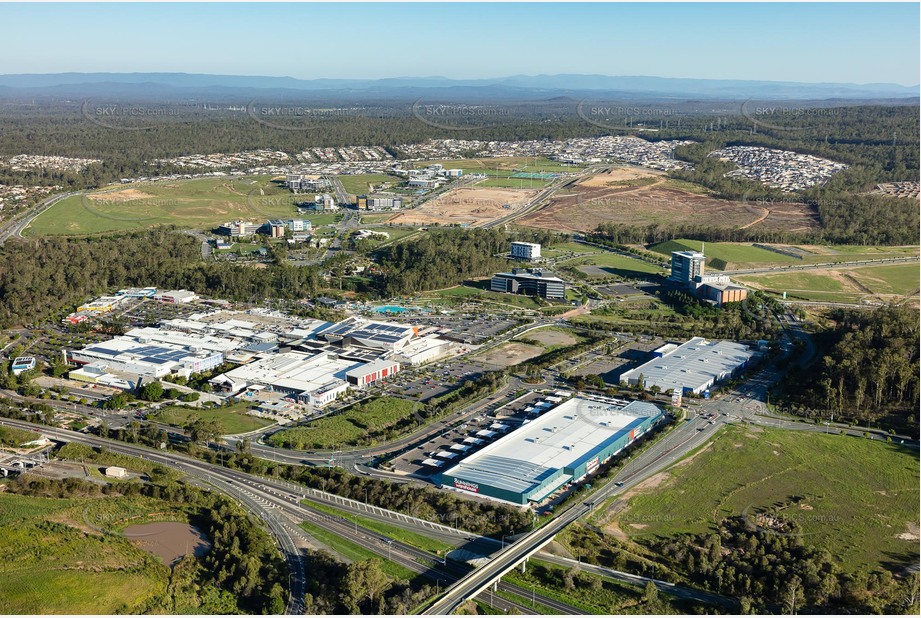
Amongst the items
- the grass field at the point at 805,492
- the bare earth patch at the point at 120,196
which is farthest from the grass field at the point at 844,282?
the bare earth patch at the point at 120,196

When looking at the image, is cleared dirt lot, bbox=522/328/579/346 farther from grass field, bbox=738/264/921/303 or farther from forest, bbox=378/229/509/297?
grass field, bbox=738/264/921/303

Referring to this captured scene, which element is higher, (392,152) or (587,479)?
(392,152)

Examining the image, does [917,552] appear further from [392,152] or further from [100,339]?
[392,152]

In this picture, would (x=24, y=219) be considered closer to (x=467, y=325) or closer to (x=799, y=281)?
(x=467, y=325)

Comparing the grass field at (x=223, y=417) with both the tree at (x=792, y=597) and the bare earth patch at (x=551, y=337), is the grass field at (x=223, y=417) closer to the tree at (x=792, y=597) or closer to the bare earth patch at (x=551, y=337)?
the bare earth patch at (x=551, y=337)

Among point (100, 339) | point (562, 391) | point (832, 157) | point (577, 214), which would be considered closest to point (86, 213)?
point (100, 339)

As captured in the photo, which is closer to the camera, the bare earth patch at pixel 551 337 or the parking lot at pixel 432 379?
the parking lot at pixel 432 379

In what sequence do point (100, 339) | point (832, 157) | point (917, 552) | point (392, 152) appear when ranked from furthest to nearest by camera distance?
point (392, 152) < point (832, 157) < point (100, 339) < point (917, 552)
